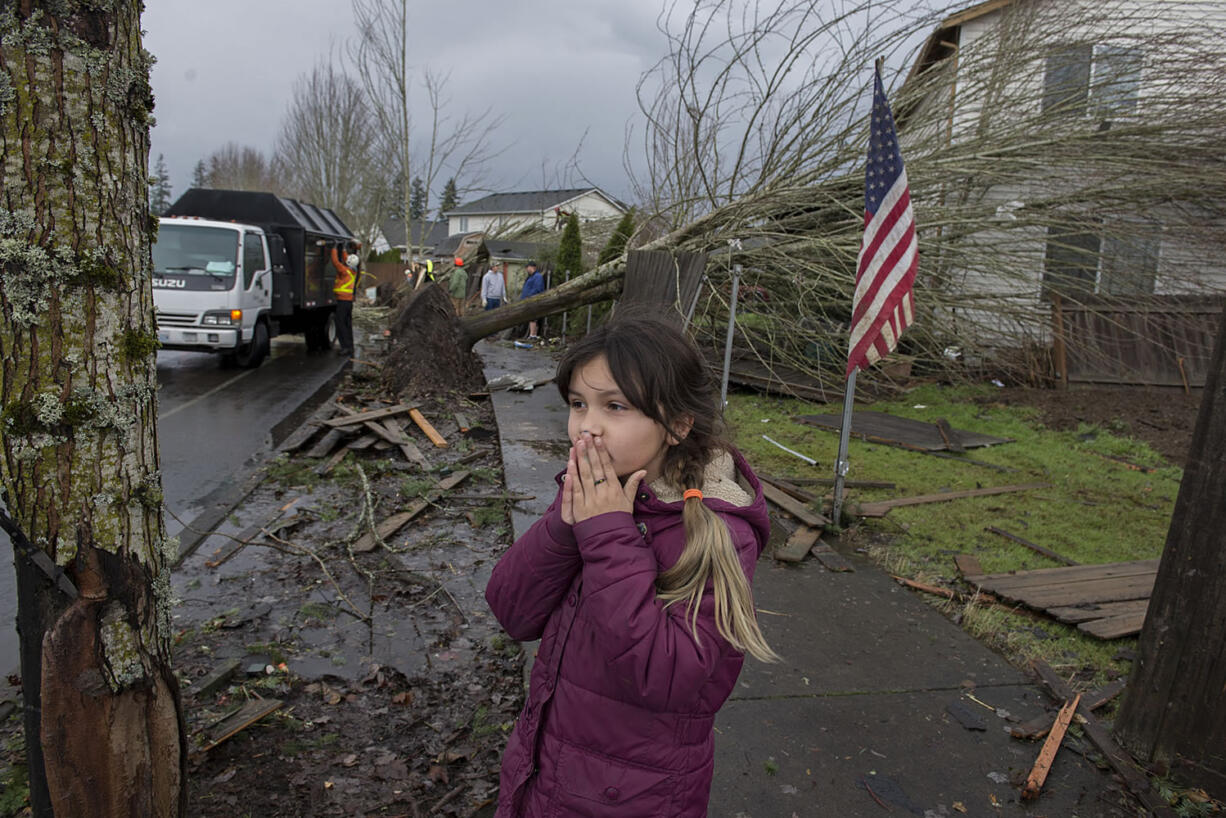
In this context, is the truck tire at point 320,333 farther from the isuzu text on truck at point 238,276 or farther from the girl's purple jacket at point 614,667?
the girl's purple jacket at point 614,667

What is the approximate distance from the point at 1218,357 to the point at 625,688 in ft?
8.26

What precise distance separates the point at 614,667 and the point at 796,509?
4.74 m

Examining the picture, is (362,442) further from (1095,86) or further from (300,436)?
(1095,86)

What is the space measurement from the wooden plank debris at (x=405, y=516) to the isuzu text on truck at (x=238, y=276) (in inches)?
254

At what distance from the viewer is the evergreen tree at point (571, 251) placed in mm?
20750

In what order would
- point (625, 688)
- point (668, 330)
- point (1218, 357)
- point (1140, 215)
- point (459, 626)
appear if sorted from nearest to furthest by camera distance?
point (625, 688)
point (668, 330)
point (1218, 357)
point (459, 626)
point (1140, 215)

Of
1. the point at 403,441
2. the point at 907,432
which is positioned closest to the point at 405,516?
the point at 403,441

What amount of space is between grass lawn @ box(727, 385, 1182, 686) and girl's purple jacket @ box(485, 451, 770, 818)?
2.53 meters

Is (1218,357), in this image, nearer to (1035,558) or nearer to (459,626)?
(1035,558)

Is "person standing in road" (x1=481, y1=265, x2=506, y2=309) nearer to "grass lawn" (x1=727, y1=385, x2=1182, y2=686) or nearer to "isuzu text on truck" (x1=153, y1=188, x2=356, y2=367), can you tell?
"isuzu text on truck" (x1=153, y1=188, x2=356, y2=367)

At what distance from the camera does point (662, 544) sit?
5.47 feet

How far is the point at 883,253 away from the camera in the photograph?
18.7 feet

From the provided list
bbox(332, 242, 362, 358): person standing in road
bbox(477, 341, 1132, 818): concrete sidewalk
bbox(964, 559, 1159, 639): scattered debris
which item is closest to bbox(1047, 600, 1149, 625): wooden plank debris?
bbox(964, 559, 1159, 639): scattered debris

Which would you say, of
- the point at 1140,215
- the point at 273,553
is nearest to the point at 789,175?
the point at 1140,215
